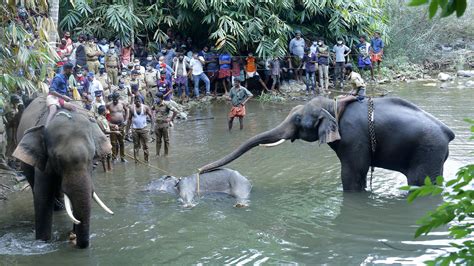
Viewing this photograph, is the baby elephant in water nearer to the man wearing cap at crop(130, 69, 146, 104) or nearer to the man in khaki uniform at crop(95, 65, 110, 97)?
the man in khaki uniform at crop(95, 65, 110, 97)

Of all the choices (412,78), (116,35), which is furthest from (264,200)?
(412,78)

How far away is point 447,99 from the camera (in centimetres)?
1880

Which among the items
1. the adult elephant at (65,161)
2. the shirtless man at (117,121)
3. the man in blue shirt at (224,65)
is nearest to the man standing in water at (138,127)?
the shirtless man at (117,121)

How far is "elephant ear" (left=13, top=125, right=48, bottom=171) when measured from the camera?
761 centimetres

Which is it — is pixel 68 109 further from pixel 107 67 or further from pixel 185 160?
pixel 107 67

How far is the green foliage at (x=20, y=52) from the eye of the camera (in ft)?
29.3

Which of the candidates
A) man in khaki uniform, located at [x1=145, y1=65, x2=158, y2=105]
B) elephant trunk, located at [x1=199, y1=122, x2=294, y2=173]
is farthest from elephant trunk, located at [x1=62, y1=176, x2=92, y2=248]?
man in khaki uniform, located at [x1=145, y1=65, x2=158, y2=105]

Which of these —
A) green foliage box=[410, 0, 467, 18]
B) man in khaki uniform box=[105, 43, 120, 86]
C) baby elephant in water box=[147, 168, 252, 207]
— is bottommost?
baby elephant in water box=[147, 168, 252, 207]

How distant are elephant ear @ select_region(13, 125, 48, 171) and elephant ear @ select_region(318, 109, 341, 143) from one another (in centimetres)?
364

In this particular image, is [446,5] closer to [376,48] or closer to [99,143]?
[99,143]

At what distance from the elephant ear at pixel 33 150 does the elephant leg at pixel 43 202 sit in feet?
0.51

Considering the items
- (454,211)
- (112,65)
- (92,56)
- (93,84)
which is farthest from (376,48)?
(454,211)

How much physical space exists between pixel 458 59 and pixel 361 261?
71.6 ft

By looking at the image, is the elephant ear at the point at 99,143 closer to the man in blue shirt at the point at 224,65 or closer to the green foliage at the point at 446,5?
the green foliage at the point at 446,5
